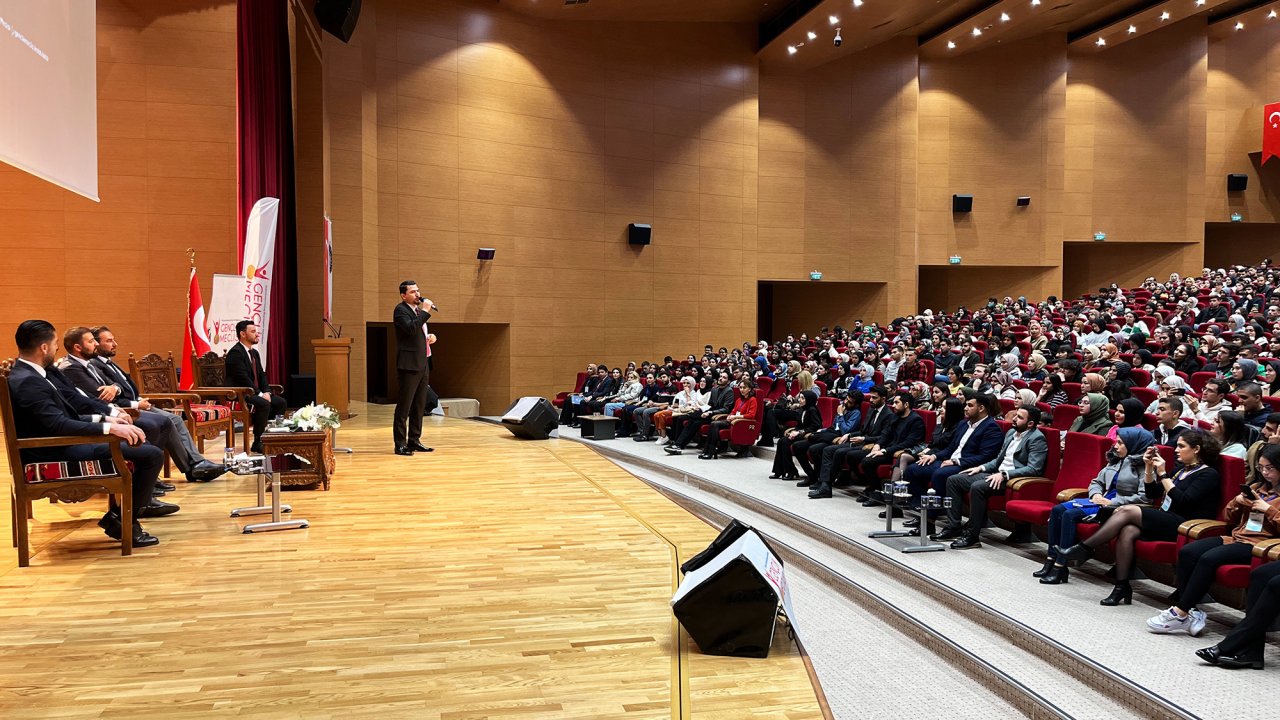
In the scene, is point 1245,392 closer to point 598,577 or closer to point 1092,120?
point 598,577

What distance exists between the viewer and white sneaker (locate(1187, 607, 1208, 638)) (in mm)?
3256

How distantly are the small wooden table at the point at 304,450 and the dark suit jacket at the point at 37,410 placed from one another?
1.36m

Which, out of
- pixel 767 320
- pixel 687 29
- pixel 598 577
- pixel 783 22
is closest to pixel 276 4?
pixel 687 29

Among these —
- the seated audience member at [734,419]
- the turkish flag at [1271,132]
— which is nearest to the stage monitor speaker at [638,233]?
the seated audience member at [734,419]

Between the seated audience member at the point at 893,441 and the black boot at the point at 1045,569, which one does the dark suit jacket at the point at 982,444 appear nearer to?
the seated audience member at the point at 893,441

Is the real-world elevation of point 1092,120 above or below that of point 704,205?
above

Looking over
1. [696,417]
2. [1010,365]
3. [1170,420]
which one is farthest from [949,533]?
[696,417]

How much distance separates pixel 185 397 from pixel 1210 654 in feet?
18.3

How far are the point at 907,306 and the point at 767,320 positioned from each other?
3.43m

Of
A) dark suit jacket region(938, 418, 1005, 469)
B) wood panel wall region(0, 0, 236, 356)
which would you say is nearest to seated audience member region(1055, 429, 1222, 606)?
dark suit jacket region(938, 418, 1005, 469)

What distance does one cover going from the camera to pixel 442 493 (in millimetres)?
4945

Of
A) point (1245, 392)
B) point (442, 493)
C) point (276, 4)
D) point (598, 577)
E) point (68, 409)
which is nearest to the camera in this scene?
point (598, 577)

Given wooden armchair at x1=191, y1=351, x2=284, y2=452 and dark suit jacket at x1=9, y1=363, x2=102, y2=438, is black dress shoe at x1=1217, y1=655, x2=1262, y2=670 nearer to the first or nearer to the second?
dark suit jacket at x1=9, y1=363, x2=102, y2=438

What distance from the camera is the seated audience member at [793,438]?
277 inches
